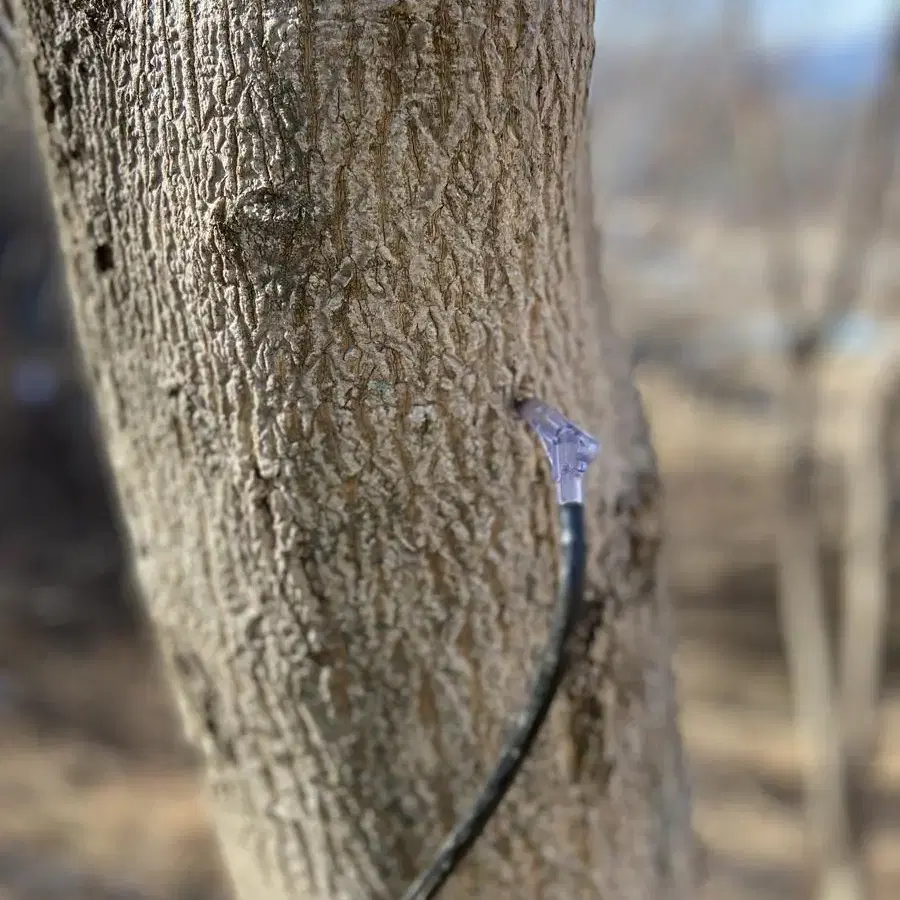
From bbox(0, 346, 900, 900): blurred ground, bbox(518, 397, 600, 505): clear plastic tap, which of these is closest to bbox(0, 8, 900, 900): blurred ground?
bbox(0, 346, 900, 900): blurred ground

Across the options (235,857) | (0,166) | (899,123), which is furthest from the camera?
(0,166)

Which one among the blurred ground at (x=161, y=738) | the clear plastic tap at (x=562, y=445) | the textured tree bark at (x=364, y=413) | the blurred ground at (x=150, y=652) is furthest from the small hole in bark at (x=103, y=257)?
the blurred ground at (x=161, y=738)

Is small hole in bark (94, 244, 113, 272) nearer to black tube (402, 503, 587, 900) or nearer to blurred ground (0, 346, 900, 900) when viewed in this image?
black tube (402, 503, 587, 900)

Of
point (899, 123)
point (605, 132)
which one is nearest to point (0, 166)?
point (605, 132)

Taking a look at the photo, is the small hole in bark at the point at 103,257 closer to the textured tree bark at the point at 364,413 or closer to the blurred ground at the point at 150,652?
the textured tree bark at the point at 364,413

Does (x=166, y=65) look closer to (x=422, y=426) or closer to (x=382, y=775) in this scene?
(x=422, y=426)
